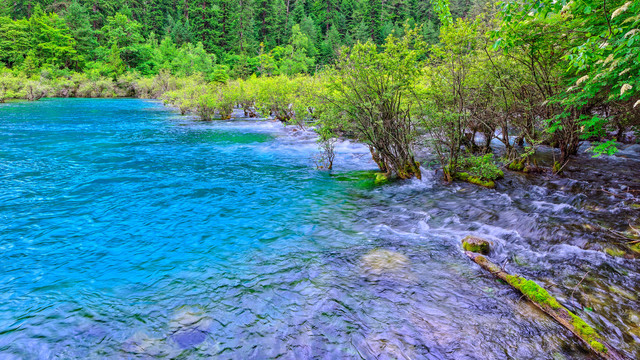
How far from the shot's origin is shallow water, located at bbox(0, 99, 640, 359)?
16.6ft

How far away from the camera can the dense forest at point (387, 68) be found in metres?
7.60

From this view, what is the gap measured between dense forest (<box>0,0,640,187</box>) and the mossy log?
3.50 m

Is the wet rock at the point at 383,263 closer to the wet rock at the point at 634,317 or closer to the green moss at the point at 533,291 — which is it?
the green moss at the point at 533,291

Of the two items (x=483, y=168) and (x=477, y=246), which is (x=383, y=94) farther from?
(x=477, y=246)

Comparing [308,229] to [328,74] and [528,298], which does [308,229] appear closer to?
[528,298]

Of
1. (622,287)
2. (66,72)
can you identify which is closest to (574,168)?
(622,287)

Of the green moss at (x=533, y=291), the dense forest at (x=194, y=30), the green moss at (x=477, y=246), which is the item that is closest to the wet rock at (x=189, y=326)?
the green moss at (x=533, y=291)

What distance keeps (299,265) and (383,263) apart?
205 centimetres

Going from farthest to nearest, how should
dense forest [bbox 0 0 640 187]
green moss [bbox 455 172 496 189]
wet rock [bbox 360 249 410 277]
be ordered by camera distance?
green moss [bbox 455 172 496 189]
dense forest [bbox 0 0 640 187]
wet rock [bbox 360 249 410 277]

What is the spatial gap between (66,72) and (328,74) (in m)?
88.1

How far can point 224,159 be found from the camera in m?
19.3

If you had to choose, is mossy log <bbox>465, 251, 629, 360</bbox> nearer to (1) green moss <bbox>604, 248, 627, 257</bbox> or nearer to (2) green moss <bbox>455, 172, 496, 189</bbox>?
(1) green moss <bbox>604, 248, 627, 257</bbox>

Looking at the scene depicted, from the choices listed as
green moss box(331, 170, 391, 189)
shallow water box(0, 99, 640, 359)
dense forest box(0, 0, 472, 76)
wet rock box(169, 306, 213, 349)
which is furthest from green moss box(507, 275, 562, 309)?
dense forest box(0, 0, 472, 76)

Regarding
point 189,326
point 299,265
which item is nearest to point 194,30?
point 299,265
